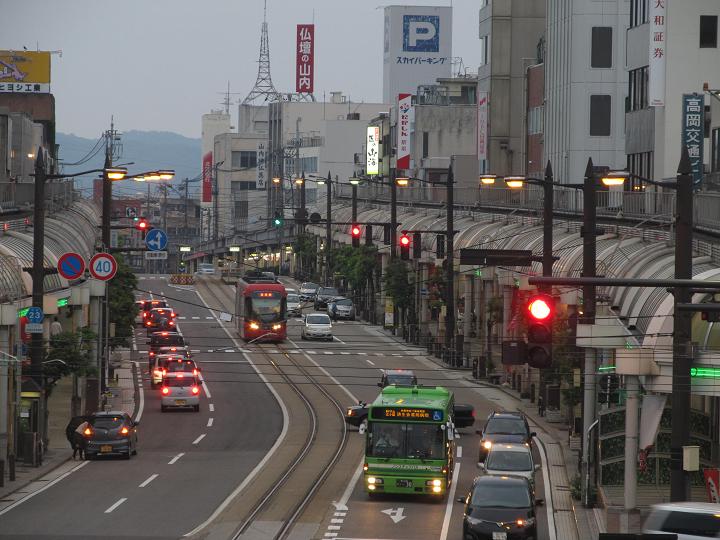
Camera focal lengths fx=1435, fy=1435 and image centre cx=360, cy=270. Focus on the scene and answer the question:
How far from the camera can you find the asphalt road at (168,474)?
3372 centimetres

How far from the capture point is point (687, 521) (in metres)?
23.4

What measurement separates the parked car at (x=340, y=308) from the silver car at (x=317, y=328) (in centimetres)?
1144

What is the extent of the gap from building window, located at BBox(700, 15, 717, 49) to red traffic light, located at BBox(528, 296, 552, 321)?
51.3 metres

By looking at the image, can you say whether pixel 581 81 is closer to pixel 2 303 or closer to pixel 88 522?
pixel 2 303

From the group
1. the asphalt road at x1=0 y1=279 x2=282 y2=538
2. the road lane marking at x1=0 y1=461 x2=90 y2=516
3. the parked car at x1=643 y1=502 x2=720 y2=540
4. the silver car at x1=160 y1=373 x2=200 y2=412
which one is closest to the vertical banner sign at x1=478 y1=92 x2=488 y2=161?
the asphalt road at x1=0 y1=279 x2=282 y2=538

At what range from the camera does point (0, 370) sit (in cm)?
4297

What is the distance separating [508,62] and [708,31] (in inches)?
1824

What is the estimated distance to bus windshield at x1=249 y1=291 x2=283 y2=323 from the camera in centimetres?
8150

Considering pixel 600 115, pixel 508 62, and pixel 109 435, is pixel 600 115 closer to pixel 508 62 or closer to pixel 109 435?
pixel 508 62

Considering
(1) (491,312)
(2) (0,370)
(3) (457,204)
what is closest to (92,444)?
→ (2) (0,370)

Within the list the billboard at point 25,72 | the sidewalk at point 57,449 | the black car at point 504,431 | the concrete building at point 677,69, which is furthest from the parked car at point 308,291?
the black car at point 504,431

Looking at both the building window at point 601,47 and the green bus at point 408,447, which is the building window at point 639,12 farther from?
the green bus at point 408,447

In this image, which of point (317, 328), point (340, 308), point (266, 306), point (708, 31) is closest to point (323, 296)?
point (340, 308)

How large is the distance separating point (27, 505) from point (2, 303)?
8.92 m
